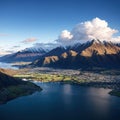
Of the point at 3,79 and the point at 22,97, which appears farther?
the point at 3,79

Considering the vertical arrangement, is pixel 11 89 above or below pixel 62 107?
above

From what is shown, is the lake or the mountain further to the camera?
the mountain

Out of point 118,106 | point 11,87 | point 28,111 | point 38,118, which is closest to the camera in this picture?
point 38,118

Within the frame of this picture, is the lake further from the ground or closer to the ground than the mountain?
closer to the ground

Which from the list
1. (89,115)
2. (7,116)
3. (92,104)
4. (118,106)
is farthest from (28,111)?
(118,106)

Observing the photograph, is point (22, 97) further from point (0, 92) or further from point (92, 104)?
point (92, 104)
